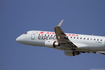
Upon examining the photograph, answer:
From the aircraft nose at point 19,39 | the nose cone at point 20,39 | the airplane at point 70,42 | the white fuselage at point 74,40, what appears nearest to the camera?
the airplane at point 70,42

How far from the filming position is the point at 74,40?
4391 cm

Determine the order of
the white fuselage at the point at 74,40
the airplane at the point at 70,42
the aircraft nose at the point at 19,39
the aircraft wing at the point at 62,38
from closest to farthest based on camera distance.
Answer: the aircraft wing at the point at 62,38 → the airplane at the point at 70,42 → the white fuselage at the point at 74,40 → the aircraft nose at the point at 19,39

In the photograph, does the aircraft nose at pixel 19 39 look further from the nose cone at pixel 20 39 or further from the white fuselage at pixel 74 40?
the white fuselage at pixel 74 40

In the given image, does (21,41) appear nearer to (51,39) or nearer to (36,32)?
(36,32)

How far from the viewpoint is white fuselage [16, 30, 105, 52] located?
138 feet

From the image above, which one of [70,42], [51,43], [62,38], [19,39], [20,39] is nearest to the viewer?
[62,38]

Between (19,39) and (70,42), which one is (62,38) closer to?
(70,42)

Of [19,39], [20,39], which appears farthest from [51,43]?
[19,39]

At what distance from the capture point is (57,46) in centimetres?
4206

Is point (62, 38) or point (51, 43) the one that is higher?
point (62, 38)

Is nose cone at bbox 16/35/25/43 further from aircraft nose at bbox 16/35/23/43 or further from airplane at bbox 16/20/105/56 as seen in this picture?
airplane at bbox 16/20/105/56

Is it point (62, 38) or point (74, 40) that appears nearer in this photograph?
point (62, 38)

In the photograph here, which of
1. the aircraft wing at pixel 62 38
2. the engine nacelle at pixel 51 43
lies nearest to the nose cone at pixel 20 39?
the engine nacelle at pixel 51 43

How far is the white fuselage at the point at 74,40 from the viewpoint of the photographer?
138ft
